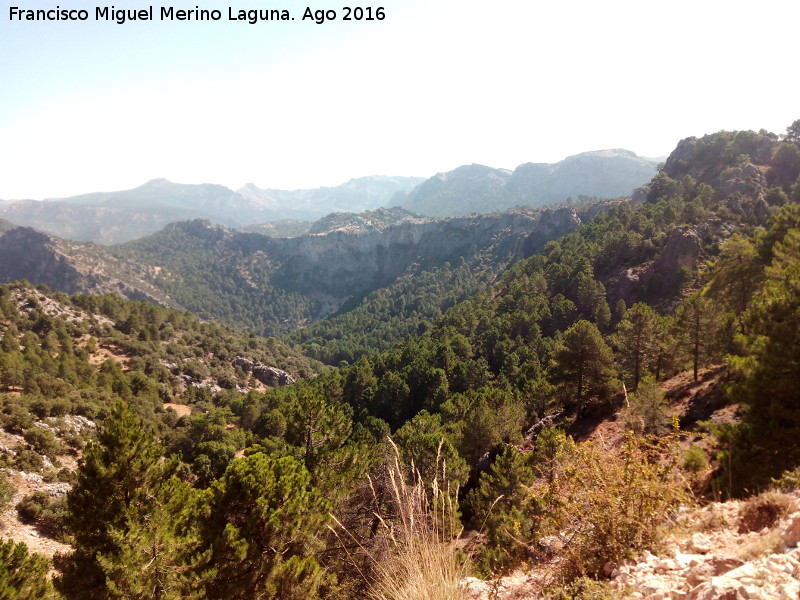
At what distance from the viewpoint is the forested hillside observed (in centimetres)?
557

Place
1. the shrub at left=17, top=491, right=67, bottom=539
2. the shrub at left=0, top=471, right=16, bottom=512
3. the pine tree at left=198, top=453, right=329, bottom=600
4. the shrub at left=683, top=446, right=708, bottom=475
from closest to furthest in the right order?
the shrub at left=683, top=446, right=708, bottom=475, the pine tree at left=198, top=453, right=329, bottom=600, the shrub at left=0, top=471, right=16, bottom=512, the shrub at left=17, top=491, right=67, bottom=539

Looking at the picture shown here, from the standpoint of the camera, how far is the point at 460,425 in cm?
3447

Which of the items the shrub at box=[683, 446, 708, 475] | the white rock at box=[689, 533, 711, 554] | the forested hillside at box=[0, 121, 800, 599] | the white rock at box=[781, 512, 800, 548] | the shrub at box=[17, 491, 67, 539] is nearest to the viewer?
the white rock at box=[781, 512, 800, 548]

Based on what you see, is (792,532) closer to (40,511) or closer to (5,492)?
(5,492)

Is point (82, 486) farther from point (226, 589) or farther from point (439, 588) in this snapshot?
point (439, 588)

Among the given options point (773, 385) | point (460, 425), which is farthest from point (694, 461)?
point (460, 425)

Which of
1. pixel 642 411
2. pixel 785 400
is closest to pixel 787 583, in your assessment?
pixel 785 400

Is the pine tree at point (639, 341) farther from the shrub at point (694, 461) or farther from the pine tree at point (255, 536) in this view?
the pine tree at point (255, 536)

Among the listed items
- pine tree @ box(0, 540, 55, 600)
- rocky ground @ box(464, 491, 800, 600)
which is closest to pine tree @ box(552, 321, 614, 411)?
rocky ground @ box(464, 491, 800, 600)

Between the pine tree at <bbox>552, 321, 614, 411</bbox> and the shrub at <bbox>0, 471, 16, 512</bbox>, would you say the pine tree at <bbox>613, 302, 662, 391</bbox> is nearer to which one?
the pine tree at <bbox>552, 321, 614, 411</bbox>

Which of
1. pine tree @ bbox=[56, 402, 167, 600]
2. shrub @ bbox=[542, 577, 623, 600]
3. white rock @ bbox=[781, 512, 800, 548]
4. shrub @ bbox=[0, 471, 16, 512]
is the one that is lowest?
shrub @ bbox=[0, 471, 16, 512]

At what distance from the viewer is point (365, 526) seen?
15641mm

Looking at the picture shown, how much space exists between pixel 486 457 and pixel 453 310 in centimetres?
6228

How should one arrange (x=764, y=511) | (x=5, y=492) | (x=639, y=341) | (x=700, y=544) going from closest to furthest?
(x=700, y=544) → (x=764, y=511) → (x=5, y=492) → (x=639, y=341)
